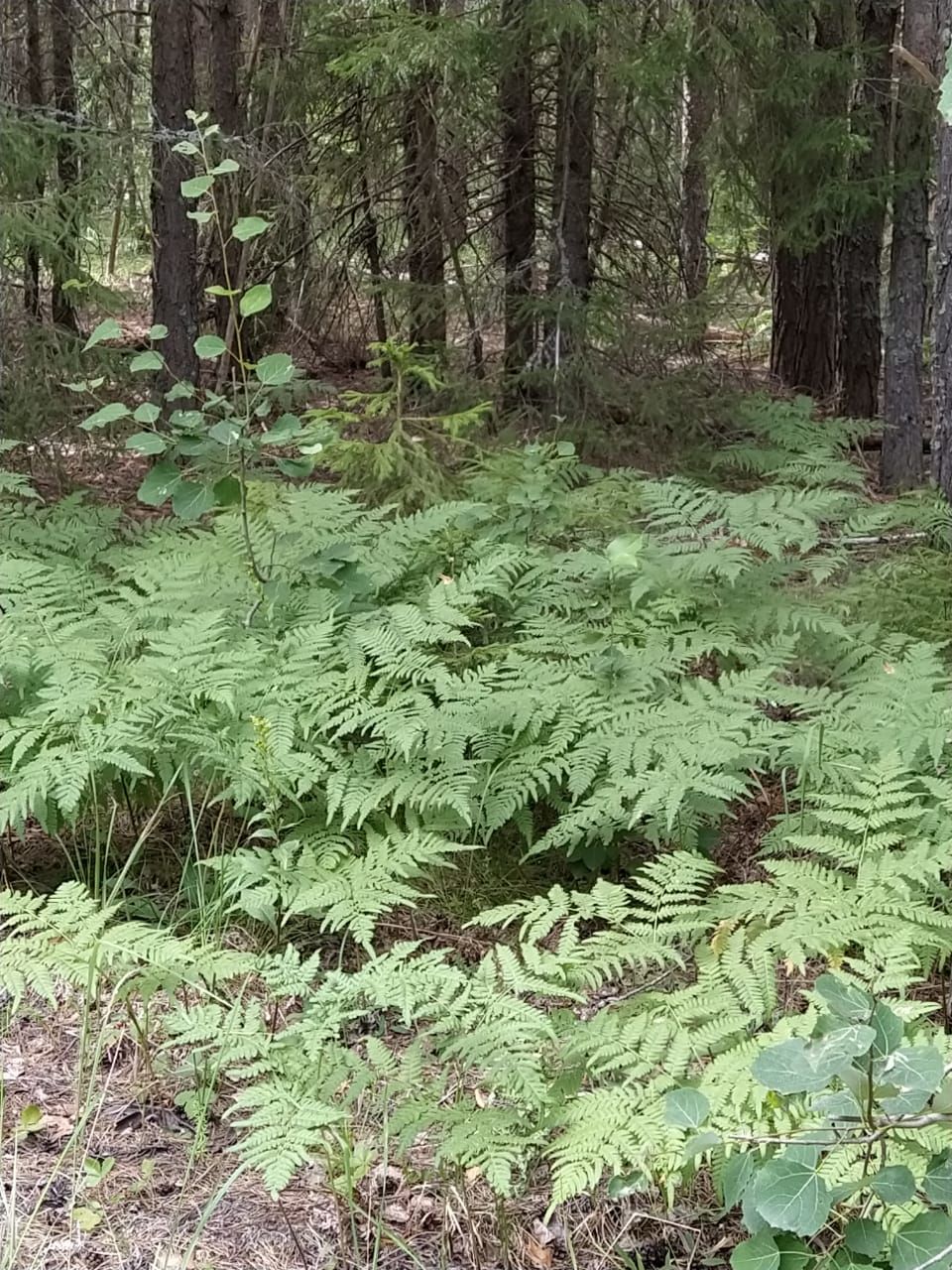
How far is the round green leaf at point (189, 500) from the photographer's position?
349 centimetres

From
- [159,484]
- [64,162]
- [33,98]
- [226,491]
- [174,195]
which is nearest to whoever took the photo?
[159,484]

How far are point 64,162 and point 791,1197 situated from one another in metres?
7.29

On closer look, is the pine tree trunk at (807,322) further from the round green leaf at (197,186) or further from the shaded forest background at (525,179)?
the round green leaf at (197,186)

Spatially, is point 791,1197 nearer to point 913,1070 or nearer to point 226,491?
point 913,1070

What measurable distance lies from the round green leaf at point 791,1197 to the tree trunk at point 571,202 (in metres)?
5.89

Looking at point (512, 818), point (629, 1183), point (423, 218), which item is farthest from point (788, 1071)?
point (423, 218)

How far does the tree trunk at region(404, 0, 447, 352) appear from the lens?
7055mm

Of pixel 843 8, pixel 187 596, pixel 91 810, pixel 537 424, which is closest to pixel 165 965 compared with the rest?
pixel 91 810

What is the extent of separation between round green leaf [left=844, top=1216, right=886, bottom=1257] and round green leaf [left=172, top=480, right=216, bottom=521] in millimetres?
2674

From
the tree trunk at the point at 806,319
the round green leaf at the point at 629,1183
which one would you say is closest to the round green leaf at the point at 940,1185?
the round green leaf at the point at 629,1183

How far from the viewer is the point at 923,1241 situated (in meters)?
1.52

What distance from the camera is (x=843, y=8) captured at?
7.58 metres

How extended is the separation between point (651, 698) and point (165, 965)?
5.08 feet

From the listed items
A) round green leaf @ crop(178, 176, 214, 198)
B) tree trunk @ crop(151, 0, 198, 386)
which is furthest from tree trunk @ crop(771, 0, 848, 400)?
round green leaf @ crop(178, 176, 214, 198)
